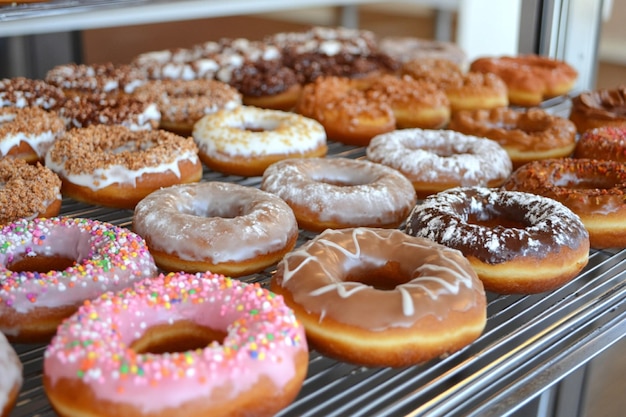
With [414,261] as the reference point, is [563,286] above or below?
below

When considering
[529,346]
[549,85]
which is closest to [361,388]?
[529,346]

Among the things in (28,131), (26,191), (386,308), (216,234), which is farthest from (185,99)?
(386,308)

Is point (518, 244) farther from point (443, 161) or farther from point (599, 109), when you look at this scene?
point (599, 109)

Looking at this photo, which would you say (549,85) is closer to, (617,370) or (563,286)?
(617,370)

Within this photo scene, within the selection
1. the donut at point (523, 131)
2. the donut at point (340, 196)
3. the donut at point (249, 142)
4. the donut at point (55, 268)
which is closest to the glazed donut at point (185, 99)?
the donut at point (249, 142)

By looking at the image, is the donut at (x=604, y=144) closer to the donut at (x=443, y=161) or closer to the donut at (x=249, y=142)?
the donut at (x=443, y=161)
